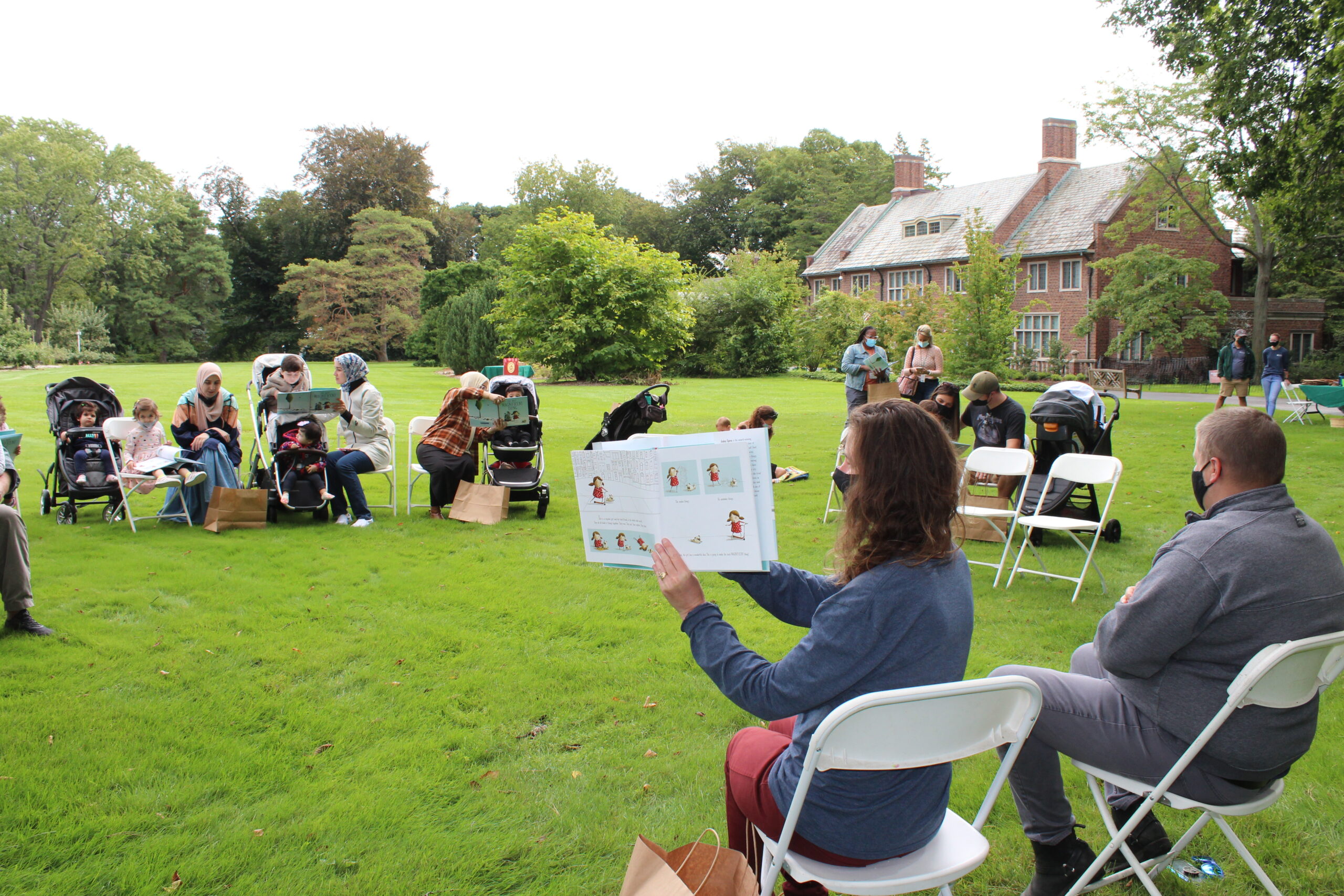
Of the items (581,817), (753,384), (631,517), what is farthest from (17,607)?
(753,384)

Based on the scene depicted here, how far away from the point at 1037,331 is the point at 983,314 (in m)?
15.1

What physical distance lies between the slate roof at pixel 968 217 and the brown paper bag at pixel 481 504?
27820 mm

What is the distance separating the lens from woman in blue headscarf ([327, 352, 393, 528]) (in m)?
8.09

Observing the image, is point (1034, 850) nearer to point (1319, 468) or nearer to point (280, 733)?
point (280, 733)

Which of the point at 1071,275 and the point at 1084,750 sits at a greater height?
→ the point at 1071,275

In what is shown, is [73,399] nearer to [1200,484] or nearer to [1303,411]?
[1200,484]

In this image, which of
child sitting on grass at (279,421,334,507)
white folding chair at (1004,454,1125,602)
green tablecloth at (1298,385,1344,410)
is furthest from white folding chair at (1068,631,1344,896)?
green tablecloth at (1298,385,1344,410)

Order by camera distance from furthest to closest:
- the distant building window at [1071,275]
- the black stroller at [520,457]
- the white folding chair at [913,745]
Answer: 1. the distant building window at [1071,275]
2. the black stroller at [520,457]
3. the white folding chair at [913,745]

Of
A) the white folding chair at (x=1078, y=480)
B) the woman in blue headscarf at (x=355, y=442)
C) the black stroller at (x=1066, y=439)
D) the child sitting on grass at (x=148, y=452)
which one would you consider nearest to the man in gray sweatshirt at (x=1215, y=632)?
the white folding chair at (x=1078, y=480)

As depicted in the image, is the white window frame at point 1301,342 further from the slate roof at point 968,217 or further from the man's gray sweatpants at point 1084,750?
the man's gray sweatpants at point 1084,750

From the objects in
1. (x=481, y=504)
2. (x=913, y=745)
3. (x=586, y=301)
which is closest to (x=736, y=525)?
(x=913, y=745)

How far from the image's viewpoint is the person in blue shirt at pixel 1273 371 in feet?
53.9

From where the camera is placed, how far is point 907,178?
47.4 meters

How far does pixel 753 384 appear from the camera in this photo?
1183 inches
